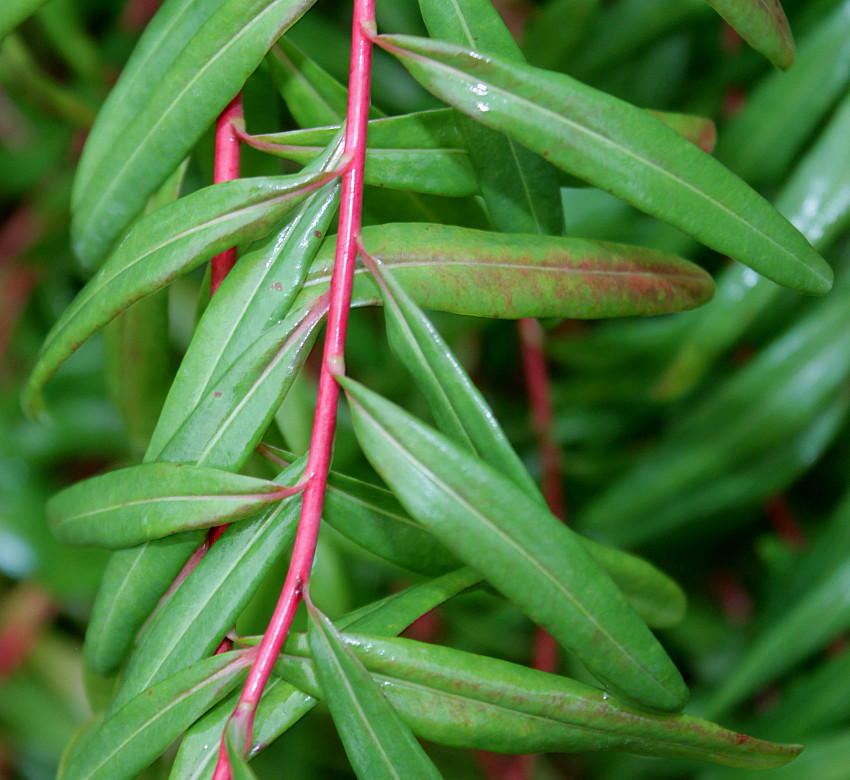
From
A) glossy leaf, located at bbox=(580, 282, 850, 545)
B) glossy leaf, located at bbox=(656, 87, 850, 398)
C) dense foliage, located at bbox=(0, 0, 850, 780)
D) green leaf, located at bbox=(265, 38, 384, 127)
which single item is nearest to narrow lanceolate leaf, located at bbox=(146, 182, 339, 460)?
dense foliage, located at bbox=(0, 0, 850, 780)

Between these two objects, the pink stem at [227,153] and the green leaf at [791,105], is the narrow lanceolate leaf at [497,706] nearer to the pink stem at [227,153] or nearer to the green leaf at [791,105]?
the pink stem at [227,153]

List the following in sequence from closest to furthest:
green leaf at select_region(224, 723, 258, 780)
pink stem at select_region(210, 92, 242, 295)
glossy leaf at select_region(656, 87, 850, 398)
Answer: green leaf at select_region(224, 723, 258, 780) < pink stem at select_region(210, 92, 242, 295) < glossy leaf at select_region(656, 87, 850, 398)

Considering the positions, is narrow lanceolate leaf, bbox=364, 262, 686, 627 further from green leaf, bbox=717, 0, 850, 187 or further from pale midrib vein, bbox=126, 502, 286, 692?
green leaf, bbox=717, 0, 850, 187

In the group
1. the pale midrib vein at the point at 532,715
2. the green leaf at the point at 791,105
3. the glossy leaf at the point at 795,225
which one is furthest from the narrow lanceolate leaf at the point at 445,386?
the green leaf at the point at 791,105

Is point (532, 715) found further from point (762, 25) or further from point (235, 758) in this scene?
point (762, 25)

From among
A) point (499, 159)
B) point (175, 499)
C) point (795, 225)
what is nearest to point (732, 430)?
point (795, 225)

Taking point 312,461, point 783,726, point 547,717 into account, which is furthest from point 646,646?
point 783,726

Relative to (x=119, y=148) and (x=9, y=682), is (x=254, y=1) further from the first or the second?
(x=9, y=682)
